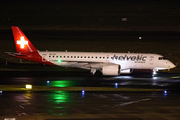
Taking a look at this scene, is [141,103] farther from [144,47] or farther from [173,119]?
[144,47]

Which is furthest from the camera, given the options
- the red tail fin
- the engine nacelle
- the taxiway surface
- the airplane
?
the red tail fin

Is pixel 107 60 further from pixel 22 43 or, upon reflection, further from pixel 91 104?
pixel 91 104

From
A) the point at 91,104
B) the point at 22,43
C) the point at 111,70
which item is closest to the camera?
the point at 91,104

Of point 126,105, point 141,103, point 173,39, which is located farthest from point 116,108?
point 173,39

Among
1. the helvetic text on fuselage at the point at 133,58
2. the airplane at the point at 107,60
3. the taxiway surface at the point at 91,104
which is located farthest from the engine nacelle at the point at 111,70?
the taxiway surface at the point at 91,104

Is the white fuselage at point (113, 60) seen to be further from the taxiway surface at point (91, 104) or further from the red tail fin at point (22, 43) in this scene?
the taxiway surface at point (91, 104)

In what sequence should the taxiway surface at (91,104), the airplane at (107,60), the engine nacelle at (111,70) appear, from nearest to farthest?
1. the taxiway surface at (91,104)
2. the engine nacelle at (111,70)
3. the airplane at (107,60)

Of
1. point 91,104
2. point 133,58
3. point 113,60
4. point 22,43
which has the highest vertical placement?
point 22,43

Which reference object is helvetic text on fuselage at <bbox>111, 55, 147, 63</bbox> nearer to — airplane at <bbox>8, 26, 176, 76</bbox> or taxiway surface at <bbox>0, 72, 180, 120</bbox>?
airplane at <bbox>8, 26, 176, 76</bbox>

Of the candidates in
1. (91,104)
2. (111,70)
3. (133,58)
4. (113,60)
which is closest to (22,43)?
(113,60)

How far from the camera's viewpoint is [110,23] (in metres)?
70.1

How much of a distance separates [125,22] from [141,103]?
51.4 metres

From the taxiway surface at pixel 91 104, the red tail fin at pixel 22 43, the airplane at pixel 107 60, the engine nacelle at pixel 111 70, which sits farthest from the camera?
the red tail fin at pixel 22 43

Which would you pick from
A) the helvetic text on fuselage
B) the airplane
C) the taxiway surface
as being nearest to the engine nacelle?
the airplane
